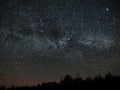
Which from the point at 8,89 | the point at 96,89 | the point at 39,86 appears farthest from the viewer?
the point at 8,89

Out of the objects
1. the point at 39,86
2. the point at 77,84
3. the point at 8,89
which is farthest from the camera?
the point at 8,89

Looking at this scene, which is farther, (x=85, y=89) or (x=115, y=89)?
(x=85, y=89)

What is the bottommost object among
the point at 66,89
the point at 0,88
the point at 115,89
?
the point at 0,88

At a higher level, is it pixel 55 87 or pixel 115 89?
pixel 115 89

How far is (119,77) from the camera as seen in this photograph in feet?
216

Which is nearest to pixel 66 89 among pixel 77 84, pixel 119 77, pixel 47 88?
pixel 77 84

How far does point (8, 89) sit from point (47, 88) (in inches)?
867

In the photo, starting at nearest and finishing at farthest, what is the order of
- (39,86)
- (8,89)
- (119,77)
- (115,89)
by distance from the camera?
(115,89) < (119,77) < (39,86) < (8,89)

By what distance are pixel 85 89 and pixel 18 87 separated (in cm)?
3815

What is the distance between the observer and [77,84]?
241 feet

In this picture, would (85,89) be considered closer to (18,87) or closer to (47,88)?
(47,88)

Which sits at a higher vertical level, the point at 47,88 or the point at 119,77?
the point at 119,77

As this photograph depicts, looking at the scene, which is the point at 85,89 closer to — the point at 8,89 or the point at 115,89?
the point at 115,89

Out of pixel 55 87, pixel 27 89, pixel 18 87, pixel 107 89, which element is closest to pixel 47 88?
pixel 55 87
